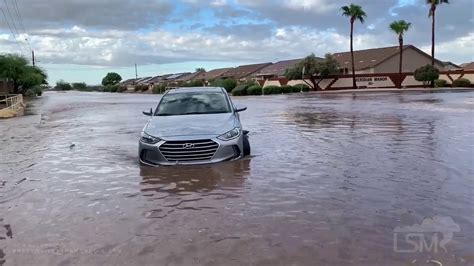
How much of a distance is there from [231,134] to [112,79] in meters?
178

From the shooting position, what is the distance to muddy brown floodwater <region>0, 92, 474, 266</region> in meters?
4.66

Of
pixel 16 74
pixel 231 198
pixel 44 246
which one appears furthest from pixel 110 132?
pixel 16 74

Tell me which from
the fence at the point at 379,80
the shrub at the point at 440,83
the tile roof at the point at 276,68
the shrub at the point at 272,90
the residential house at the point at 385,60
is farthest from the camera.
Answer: the tile roof at the point at 276,68

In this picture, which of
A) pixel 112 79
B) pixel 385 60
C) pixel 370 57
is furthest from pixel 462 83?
pixel 112 79

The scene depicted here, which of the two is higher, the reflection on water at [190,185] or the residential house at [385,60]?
the residential house at [385,60]

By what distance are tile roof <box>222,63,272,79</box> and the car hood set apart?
10039 centimetres

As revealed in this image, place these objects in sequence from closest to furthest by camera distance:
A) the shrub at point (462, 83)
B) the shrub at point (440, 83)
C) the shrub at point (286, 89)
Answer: the shrub at point (462, 83) < the shrub at point (440, 83) < the shrub at point (286, 89)

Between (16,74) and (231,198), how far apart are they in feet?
217

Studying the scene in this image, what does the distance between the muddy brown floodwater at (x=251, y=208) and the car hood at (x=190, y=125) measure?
0.61 meters

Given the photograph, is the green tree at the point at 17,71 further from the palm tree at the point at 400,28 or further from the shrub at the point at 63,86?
the shrub at the point at 63,86

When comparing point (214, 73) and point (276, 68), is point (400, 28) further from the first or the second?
point (214, 73)

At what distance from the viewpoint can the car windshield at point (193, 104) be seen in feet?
32.9

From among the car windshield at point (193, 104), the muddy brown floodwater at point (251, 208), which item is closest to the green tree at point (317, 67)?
the muddy brown floodwater at point (251, 208)

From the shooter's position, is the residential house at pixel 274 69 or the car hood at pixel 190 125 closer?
the car hood at pixel 190 125
